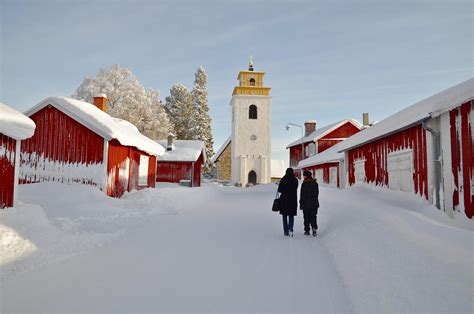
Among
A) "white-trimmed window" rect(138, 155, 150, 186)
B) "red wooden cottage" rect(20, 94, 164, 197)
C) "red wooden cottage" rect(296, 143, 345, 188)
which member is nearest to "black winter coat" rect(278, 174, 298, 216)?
"red wooden cottage" rect(20, 94, 164, 197)

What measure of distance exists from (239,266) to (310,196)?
3385mm

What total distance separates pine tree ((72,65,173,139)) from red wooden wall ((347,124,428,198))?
2638cm

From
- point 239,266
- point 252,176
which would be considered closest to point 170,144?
point 252,176

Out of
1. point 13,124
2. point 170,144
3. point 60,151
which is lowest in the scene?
point 60,151

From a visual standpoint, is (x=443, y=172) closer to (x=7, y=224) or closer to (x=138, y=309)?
(x=138, y=309)

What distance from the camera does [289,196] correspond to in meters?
8.23

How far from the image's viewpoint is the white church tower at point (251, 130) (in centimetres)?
3997

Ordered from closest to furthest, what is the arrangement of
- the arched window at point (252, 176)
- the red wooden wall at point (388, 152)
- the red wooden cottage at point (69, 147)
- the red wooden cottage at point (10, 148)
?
1. the red wooden cottage at point (10, 148)
2. the red wooden wall at point (388, 152)
3. the red wooden cottage at point (69, 147)
4. the arched window at point (252, 176)

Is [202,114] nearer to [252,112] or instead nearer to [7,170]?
[252,112]

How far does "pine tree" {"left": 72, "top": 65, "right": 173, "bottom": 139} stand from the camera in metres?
35.1

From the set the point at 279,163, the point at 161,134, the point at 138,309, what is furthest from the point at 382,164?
the point at 279,163

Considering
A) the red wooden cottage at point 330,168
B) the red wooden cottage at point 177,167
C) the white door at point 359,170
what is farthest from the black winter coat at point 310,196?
the red wooden cottage at point 177,167

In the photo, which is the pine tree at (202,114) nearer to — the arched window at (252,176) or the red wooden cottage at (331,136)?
the arched window at (252,176)

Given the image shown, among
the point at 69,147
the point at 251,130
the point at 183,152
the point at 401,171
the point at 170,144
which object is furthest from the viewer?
the point at 251,130
